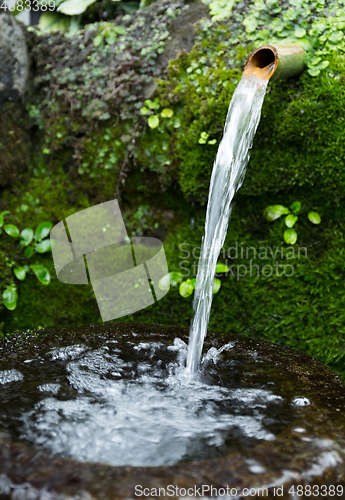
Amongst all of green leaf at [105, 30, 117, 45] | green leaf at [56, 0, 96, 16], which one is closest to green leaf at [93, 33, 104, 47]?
green leaf at [105, 30, 117, 45]

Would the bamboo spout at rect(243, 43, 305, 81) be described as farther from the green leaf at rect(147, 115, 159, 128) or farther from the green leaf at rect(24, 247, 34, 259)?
the green leaf at rect(24, 247, 34, 259)

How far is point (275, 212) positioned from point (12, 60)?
2.12 m

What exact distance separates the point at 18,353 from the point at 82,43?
7.70ft

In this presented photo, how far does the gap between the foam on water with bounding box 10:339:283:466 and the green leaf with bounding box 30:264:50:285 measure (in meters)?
1.10

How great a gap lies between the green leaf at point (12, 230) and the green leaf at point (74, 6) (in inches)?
65.8

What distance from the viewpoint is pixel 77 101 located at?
3055 mm

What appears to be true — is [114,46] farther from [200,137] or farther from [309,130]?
[309,130]

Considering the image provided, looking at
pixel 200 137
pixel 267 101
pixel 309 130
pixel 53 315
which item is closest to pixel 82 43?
pixel 200 137

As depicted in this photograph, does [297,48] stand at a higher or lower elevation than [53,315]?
higher

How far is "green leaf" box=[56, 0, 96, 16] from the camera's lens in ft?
10.6

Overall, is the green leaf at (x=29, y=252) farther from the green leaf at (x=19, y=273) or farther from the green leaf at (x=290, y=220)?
the green leaf at (x=290, y=220)

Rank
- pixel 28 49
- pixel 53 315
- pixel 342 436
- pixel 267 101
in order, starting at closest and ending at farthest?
pixel 342 436 → pixel 267 101 → pixel 53 315 → pixel 28 49

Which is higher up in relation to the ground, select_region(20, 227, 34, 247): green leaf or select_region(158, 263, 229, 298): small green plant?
select_region(20, 227, 34, 247): green leaf

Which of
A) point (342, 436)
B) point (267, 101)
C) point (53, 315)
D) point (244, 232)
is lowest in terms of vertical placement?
point (53, 315)
